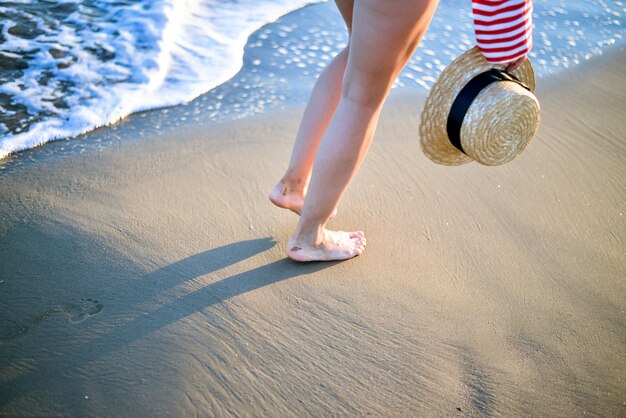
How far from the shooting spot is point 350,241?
230 cm

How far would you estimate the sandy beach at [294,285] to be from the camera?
1.74 metres

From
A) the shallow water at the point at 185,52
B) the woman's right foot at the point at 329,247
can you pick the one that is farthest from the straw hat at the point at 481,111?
the shallow water at the point at 185,52

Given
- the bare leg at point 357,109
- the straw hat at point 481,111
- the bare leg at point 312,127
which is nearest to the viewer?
the bare leg at point 357,109

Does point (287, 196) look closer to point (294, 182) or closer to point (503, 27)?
point (294, 182)

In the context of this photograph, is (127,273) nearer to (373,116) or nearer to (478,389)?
(373,116)

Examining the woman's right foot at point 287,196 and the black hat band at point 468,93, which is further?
the woman's right foot at point 287,196

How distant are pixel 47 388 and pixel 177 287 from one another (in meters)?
0.52

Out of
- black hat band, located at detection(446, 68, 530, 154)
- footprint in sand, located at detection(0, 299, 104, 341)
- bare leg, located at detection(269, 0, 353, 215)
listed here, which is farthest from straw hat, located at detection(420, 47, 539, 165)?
footprint in sand, located at detection(0, 299, 104, 341)

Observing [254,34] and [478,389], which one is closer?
[478,389]

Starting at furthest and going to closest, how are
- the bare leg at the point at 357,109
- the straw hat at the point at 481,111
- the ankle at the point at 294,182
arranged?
the ankle at the point at 294,182 → the straw hat at the point at 481,111 → the bare leg at the point at 357,109

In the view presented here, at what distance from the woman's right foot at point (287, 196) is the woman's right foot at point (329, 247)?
0.35ft

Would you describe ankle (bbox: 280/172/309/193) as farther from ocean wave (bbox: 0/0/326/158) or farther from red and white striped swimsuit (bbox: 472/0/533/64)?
ocean wave (bbox: 0/0/326/158)

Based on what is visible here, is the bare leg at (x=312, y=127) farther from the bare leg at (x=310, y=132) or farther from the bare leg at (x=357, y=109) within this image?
the bare leg at (x=357, y=109)

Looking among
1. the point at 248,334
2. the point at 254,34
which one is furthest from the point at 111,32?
the point at 248,334
